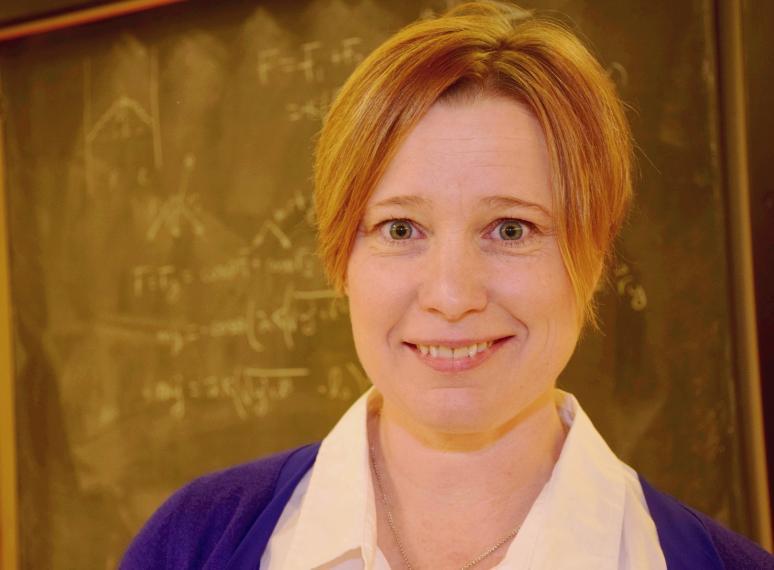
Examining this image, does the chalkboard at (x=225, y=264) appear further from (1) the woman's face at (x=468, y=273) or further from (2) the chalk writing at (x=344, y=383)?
(1) the woman's face at (x=468, y=273)

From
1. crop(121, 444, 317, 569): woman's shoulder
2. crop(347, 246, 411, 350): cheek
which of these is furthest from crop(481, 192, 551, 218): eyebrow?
crop(121, 444, 317, 569): woman's shoulder

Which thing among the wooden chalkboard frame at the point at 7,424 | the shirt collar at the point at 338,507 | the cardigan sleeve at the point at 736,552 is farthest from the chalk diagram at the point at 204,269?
the cardigan sleeve at the point at 736,552

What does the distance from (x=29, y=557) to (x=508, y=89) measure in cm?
181

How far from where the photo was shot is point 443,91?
2.65 feet

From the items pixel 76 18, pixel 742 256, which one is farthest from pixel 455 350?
pixel 76 18

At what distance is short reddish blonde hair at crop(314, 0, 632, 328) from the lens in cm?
80

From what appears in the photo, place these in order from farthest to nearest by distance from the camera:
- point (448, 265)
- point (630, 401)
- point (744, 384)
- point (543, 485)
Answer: point (630, 401) < point (744, 384) < point (543, 485) < point (448, 265)

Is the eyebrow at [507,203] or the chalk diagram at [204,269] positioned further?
the chalk diagram at [204,269]

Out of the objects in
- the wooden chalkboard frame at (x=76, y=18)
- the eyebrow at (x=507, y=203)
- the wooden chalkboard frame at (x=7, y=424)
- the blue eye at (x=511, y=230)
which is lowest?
the wooden chalkboard frame at (x=7, y=424)

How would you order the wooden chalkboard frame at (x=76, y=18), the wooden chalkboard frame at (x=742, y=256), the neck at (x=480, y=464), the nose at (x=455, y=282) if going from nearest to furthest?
1. the nose at (x=455, y=282)
2. the neck at (x=480, y=464)
3. the wooden chalkboard frame at (x=742, y=256)
4. the wooden chalkboard frame at (x=76, y=18)

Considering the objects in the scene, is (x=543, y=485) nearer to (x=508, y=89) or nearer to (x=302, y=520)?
(x=302, y=520)

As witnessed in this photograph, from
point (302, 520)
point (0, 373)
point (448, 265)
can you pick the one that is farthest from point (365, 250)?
point (0, 373)

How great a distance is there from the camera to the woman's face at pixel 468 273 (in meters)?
0.79

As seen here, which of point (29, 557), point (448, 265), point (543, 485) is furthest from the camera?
point (29, 557)
